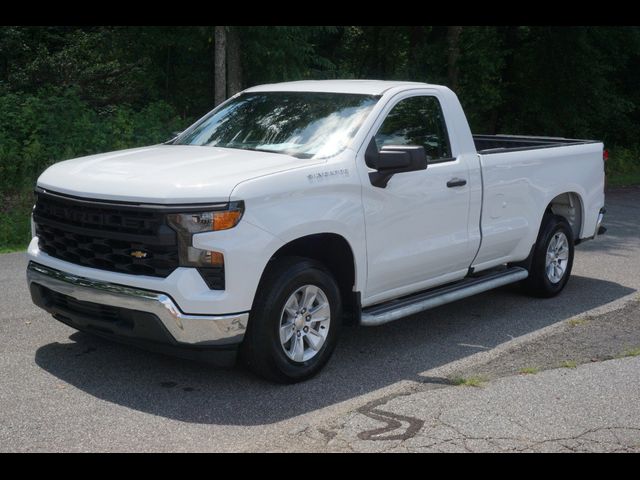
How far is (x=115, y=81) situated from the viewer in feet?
60.3

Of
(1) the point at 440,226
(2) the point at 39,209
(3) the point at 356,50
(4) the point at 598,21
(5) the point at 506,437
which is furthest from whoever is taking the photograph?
(3) the point at 356,50

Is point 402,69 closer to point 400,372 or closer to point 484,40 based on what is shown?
point 484,40

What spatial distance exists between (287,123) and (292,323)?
1701mm

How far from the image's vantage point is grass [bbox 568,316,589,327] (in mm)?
7754

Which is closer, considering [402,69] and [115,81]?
[115,81]

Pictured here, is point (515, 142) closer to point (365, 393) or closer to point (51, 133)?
point (365, 393)

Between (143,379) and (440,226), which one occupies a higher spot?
(440,226)

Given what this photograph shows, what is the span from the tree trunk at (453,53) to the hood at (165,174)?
15.4 meters

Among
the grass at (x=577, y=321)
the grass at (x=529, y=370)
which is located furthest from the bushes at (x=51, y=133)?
the grass at (x=529, y=370)

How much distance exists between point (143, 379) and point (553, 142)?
535 cm

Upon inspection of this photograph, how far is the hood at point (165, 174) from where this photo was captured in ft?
18.1

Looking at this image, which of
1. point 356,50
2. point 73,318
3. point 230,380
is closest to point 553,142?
point 230,380

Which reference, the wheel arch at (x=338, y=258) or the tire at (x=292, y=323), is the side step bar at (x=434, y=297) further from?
the tire at (x=292, y=323)

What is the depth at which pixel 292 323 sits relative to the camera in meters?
5.97
